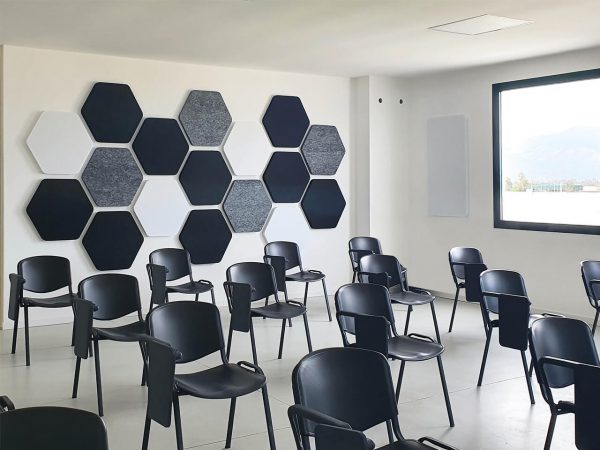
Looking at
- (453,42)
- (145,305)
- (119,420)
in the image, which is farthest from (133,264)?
(453,42)

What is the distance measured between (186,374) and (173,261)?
3050 mm

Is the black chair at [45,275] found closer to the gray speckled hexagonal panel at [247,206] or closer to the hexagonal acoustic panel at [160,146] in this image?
the hexagonal acoustic panel at [160,146]

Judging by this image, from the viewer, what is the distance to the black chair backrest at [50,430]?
1961 mm

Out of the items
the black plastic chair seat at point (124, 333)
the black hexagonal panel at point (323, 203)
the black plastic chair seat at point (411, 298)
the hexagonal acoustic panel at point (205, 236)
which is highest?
the black hexagonal panel at point (323, 203)

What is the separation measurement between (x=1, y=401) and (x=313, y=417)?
47.2 inches

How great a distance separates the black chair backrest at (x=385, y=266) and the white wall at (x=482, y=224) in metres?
2.28

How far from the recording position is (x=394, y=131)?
29.0ft

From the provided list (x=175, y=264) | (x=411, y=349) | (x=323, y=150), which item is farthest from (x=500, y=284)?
(x=323, y=150)

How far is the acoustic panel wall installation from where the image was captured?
26.9ft

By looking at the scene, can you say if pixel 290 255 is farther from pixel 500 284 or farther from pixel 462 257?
pixel 500 284

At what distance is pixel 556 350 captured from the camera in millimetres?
3213

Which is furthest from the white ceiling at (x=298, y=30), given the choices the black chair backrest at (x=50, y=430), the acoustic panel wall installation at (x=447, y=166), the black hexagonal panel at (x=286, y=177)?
the black chair backrest at (x=50, y=430)

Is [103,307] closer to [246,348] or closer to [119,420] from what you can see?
[119,420]

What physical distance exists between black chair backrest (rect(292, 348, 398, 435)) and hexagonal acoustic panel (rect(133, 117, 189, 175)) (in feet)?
16.6
